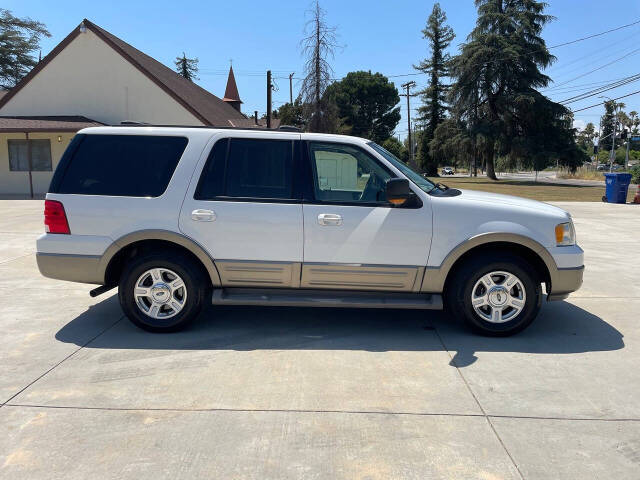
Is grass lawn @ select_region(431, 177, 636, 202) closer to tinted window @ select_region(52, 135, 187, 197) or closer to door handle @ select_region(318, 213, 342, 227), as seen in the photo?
door handle @ select_region(318, 213, 342, 227)

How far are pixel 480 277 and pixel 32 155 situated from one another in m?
24.5

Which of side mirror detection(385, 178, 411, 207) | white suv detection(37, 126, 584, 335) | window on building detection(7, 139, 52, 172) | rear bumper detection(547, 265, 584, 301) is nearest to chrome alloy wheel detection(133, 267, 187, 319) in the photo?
white suv detection(37, 126, 584, 335)

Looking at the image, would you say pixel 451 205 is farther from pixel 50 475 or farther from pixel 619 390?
pixel 50 475

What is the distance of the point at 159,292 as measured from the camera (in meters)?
4.95

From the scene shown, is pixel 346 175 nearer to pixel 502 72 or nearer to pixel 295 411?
pixel 295 411

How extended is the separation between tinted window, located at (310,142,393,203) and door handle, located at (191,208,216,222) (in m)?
0.99

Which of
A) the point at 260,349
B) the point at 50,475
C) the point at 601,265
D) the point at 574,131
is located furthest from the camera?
the point at 574,131

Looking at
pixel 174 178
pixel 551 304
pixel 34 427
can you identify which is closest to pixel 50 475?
pixel 34 427

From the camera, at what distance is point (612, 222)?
554 inches

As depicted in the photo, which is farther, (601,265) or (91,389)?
(601,265)

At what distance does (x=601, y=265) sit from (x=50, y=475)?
832 cm

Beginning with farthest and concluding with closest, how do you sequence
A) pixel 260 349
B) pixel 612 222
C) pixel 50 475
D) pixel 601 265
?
pixel 612 222, pixel 601 265, pixel 260 349, pixel 50 475

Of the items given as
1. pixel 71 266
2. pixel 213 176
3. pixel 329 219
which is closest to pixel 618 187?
pixel 329 219

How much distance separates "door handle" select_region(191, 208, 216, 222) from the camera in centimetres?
485
